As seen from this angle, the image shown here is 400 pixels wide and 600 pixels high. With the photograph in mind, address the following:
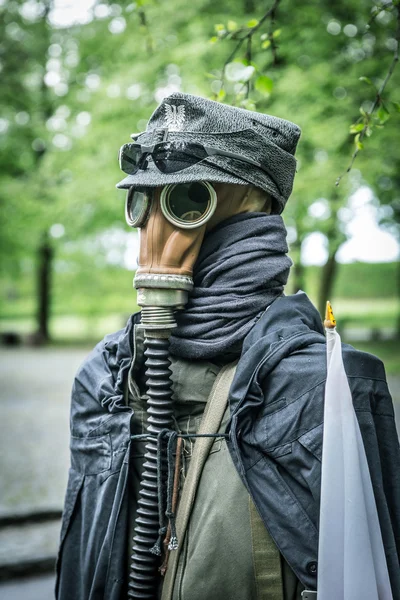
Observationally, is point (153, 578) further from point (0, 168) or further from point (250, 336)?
point (0, 168)

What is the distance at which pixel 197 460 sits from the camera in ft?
5.95

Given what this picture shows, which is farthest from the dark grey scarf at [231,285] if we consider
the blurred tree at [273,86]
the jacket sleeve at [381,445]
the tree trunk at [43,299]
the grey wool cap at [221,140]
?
the tree trunk at [43,299]

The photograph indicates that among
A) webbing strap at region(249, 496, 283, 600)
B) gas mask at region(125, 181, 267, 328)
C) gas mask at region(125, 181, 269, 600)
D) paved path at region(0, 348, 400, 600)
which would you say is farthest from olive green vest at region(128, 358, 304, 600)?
paved path at region(0, 348, 400, 600)

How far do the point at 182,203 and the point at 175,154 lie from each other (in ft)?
0.45

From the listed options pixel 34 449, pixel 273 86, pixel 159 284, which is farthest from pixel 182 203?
pixel 34 449

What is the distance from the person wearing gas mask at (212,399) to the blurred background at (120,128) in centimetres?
59

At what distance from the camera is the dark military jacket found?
165cm

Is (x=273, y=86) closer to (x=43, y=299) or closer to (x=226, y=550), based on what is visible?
(x=226, y=550)

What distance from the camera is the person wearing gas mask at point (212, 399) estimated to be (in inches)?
66.3

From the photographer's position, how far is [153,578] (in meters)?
1.84

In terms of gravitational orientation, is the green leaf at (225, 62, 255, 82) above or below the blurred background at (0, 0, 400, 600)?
below

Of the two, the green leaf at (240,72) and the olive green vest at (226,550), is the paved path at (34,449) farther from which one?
the green leaf at (240,72)

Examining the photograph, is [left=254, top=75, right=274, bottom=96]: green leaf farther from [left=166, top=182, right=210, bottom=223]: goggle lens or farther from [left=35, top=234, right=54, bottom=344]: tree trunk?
[left=35, top=234, right=54, bottom=344]: tree trunk

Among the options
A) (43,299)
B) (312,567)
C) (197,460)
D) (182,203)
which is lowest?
(312,567)
